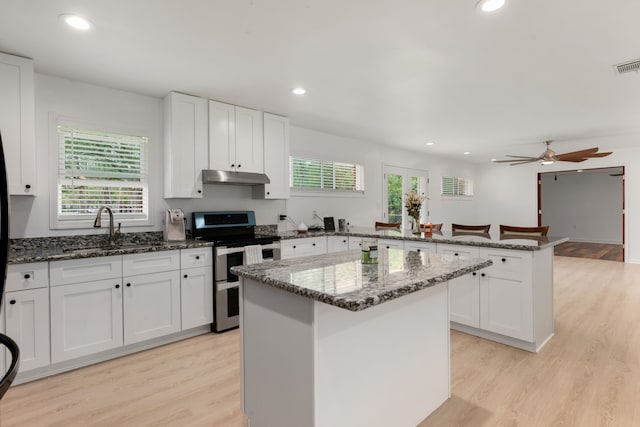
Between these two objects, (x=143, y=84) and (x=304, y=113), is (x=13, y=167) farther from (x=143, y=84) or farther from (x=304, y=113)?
(x=304, y=113)

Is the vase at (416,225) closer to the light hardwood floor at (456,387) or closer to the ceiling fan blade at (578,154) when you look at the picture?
the light hardwood floor at (456,387)

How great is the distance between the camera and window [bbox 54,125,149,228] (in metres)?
2.98

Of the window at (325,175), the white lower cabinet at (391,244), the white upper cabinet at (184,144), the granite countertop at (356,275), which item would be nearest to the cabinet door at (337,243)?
the white lower cabinet at (391,244)

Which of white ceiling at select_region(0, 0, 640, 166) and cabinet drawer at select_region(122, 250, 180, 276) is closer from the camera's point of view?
white ceiling at select_region(0, 0, 640, 166)

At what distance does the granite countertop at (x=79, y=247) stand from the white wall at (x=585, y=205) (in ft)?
34.0

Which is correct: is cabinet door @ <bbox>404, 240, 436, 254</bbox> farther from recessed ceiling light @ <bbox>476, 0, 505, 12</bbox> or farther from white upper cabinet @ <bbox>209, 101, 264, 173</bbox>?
recessed ceiling light @ <bbox>476, 0, 505, 12</bbox>

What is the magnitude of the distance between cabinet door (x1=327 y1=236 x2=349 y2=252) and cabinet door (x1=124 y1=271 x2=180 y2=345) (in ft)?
6.31

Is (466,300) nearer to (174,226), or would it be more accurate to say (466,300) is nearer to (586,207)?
(174,226)

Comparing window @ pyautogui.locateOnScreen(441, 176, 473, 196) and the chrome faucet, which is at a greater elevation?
window @ pyautogui.locateOnScreen(441, 176, 473, 196)

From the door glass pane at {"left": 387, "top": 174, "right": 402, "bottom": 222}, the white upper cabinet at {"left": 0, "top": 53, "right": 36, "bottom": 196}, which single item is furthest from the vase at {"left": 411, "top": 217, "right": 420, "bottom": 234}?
the white upper cabinet at {"left": 0, "top": 53, "right": 36, "bottom": 196}

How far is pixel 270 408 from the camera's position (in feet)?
5.22

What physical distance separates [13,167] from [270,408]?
2.63 m

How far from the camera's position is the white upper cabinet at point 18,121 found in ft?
8.11

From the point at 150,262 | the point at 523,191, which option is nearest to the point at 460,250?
the point at 150,262
